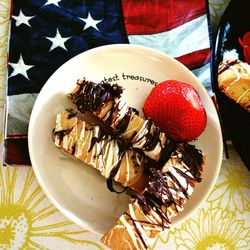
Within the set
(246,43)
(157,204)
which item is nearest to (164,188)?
(157,204)

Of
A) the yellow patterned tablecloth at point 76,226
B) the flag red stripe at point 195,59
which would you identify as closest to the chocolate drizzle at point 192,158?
the yellow patterned tablecloth at point 76,226

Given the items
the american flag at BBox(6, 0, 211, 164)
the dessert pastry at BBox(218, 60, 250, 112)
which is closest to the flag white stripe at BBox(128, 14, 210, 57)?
the american flag at BBox(6, 0, 211, 164)

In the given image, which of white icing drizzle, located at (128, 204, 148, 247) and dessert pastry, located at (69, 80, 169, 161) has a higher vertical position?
dessert pastry, located at (69, 80, 169, 161)

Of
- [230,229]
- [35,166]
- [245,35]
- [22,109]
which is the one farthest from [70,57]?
[230,229]

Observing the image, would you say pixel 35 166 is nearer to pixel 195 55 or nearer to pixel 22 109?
pixel 22 109

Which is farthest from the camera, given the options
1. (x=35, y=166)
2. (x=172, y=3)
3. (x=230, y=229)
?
(x=172, y=3)

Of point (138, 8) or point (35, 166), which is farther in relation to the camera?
point (138, 8)

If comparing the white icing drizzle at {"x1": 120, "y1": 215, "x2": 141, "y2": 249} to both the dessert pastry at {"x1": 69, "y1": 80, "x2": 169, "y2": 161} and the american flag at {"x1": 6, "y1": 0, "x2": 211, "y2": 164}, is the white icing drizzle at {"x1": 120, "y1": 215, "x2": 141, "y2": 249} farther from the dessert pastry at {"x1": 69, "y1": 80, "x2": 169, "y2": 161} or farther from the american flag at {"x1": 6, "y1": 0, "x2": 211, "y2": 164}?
the american flag at {"x1": 6, "y1": 0, "x2": 211, "y2": 164}
